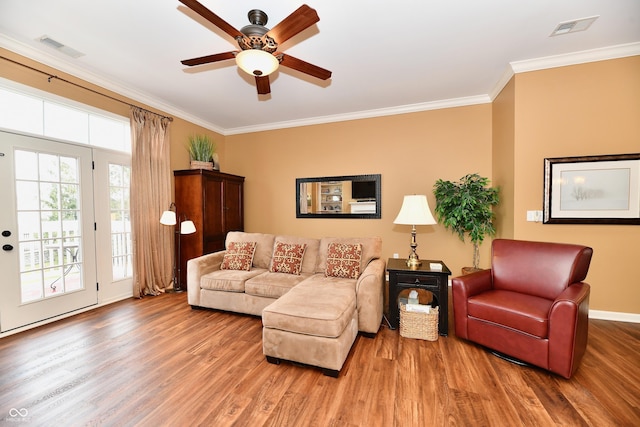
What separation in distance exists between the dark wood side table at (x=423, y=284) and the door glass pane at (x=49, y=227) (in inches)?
149

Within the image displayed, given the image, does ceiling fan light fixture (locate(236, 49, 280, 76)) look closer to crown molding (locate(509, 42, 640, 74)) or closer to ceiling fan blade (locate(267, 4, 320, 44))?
ceiling fan blade (locate(267, 4, 320, 44))

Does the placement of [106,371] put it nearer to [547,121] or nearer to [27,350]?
[27,350]

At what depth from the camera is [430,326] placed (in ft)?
8.30

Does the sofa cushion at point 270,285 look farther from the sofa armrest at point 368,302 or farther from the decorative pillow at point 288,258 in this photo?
the sofa armrest at point 368,302

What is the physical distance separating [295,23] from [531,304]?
2.86 meters

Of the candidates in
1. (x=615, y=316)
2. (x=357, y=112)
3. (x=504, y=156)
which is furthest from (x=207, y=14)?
(x=615, y=316)

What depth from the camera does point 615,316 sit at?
2904mm

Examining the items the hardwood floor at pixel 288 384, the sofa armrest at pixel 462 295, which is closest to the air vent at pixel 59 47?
Result: the hardwood floor at pixel 288 384

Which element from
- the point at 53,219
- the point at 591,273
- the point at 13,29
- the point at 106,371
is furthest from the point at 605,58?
the point at 53,219

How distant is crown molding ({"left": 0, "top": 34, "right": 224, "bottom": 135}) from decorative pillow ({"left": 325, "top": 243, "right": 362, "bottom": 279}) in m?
3.53

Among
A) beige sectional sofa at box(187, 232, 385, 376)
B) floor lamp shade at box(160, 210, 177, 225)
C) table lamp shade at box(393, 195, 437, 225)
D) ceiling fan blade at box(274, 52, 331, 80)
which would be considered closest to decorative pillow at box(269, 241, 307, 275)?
beige sectional sofa at box(187, 232, 385, 376)

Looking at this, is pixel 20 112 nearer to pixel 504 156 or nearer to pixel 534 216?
pixel 504 156

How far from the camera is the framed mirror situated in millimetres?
4566

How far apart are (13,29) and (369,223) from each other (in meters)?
4.72
